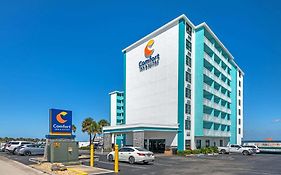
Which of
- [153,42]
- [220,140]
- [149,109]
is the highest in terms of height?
[153,42]

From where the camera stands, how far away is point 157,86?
5025cm

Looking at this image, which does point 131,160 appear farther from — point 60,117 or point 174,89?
point 174,89

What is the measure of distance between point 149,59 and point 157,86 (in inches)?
226

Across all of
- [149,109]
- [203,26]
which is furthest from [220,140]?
[203,26]

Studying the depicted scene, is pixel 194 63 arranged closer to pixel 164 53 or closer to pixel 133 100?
pixel 164 53

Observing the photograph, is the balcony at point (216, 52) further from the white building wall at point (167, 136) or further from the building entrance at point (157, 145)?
the building entrance at point (157, 145)

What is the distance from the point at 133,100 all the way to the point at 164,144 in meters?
13.0

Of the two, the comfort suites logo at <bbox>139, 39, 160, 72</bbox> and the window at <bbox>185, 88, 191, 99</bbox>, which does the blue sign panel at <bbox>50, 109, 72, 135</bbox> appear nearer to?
the window at <bbox>185, 88, 191, 99</bbox>

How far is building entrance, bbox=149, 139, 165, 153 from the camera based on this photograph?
46.2 meters

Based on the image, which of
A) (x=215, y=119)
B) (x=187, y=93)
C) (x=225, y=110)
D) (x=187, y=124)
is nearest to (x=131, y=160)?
(x=187, y=124)

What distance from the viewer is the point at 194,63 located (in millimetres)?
51125

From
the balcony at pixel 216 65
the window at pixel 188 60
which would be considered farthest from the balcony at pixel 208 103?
the window at pixel 188 60

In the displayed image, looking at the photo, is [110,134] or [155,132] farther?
[110,134]

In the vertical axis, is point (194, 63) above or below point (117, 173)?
above
